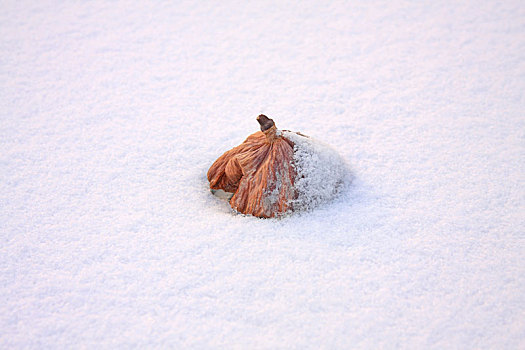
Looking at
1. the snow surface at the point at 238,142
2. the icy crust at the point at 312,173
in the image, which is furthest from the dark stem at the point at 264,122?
the snow surface at the point at 238,142

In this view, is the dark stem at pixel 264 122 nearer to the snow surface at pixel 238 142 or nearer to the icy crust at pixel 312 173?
the icy crust at pixel 312 173

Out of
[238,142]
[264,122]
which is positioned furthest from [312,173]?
[238,142]

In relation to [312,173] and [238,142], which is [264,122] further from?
[238,142]

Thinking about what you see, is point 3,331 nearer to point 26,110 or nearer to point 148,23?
point 26,110

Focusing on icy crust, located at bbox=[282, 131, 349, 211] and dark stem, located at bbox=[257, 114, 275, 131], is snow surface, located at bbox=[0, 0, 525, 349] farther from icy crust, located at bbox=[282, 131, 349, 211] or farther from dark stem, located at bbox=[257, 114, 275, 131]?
dark stem, located at bbox=[257, 114, 275, 131]

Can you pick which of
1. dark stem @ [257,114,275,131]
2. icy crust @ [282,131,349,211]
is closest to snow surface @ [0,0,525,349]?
icy crust @ [282,131,349,211]
